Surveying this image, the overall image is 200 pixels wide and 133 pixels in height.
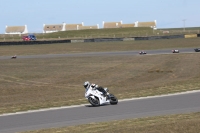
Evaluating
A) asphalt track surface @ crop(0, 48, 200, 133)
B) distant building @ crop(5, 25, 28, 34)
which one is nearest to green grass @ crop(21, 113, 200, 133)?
asphalt track surface @ crop(0, 48, 200, 133)

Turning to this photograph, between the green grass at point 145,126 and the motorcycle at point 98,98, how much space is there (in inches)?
170

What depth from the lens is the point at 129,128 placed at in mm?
12938

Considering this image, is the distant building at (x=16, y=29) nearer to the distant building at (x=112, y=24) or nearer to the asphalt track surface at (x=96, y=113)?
the distant building at (x=112, y=24)

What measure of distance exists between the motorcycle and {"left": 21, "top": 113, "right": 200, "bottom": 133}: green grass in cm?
431

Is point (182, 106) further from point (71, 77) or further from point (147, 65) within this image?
point (147, 65)

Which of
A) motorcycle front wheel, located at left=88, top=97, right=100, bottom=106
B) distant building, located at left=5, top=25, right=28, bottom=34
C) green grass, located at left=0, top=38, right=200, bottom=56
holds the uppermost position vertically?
motorcycle front wheel, located at left=88, top=97, right=100, bottom=106

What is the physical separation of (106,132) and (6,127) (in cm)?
424

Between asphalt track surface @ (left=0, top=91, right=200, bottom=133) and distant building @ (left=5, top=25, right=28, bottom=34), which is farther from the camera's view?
distant building @ (left=5, top=25, right=28, bottom=34)

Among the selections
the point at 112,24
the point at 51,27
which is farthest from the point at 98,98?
the point at 51,27

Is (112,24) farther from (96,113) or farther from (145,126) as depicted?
(145,126)

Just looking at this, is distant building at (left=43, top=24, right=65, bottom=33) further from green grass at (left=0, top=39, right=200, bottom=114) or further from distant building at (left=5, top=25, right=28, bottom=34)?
green grass at (left=0, top=39, right=200, bottom=114)

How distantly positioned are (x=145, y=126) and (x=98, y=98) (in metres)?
6.79

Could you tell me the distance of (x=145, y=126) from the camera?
13102 millimetres

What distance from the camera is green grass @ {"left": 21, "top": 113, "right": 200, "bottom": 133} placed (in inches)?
488
